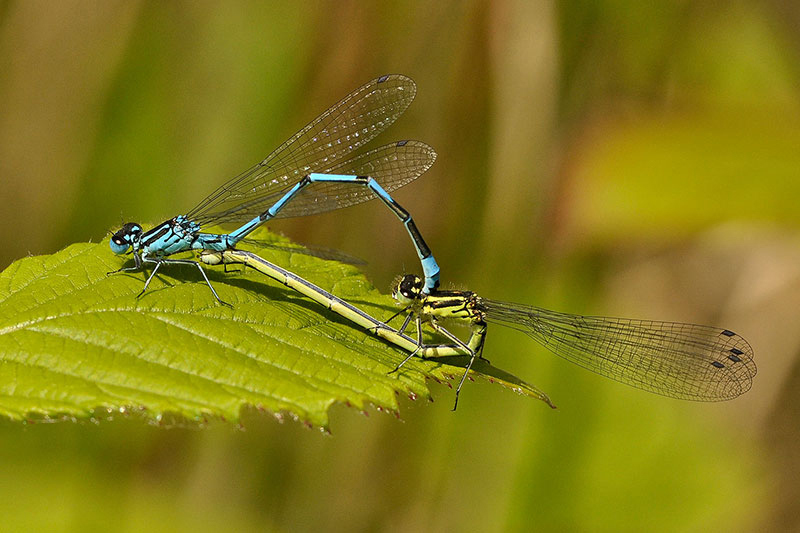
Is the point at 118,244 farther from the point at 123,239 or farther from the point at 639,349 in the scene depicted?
the point at 639,349

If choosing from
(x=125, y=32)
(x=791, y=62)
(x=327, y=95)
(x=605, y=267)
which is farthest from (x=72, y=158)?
(x=791, y=62)

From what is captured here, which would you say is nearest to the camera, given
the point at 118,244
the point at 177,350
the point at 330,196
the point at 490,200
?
the point at 177,350

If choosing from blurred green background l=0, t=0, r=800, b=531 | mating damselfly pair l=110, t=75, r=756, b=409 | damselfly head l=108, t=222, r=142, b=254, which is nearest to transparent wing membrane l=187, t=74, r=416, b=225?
mating damselfly pair l=110, t=75, r=756, b=409

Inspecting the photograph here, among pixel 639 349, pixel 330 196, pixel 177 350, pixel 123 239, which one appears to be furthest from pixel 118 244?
pixel 639 349

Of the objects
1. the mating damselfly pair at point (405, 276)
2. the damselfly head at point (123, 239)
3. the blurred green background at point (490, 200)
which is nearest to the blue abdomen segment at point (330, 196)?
the mating damselfly pair at point (405, 276)

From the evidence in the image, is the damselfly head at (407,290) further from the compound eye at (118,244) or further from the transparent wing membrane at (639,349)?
the compound eye at (118,244)

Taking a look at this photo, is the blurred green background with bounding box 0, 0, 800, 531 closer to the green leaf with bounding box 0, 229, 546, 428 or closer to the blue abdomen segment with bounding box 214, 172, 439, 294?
the blue abdomen segment with bounding box 214, 172, 439, 294

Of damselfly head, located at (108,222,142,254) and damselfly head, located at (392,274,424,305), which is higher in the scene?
damselfly head, located at (392,274,424,305)
